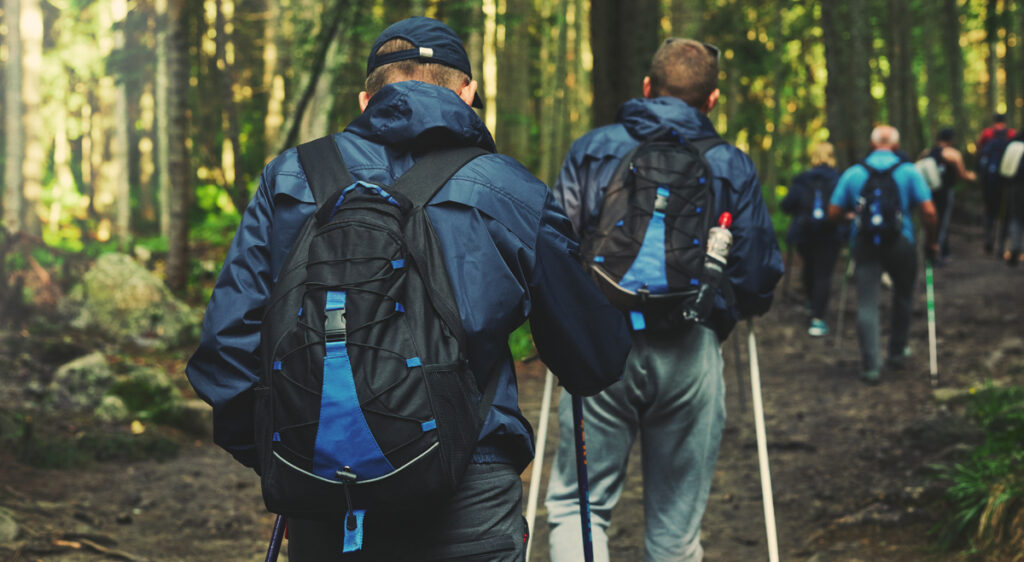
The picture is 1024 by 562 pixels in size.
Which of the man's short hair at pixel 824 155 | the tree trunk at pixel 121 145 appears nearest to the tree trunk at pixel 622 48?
the man's short hair at pixel 824 155

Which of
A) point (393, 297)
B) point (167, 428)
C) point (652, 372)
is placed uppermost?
point (393, 297)

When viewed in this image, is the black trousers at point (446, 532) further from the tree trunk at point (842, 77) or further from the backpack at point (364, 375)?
the tree trunk at point (842, 77)

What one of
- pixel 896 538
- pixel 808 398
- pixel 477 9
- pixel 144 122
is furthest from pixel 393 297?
pixel 144 122

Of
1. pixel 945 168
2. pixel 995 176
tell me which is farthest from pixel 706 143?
pixel 945 168

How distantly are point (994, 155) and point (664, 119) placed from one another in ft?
43.3

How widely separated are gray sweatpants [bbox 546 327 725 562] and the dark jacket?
848 centimetres

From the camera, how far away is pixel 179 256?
14.2 meters

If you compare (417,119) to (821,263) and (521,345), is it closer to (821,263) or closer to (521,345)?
(521,345)

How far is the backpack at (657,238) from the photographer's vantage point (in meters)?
3.57

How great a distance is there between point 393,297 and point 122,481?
556cm

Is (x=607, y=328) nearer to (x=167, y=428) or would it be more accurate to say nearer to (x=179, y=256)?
(x=167, y=428)

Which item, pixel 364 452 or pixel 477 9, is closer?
pixel 364 452

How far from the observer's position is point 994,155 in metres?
15.1

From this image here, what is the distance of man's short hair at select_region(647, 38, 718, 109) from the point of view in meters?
3.86
